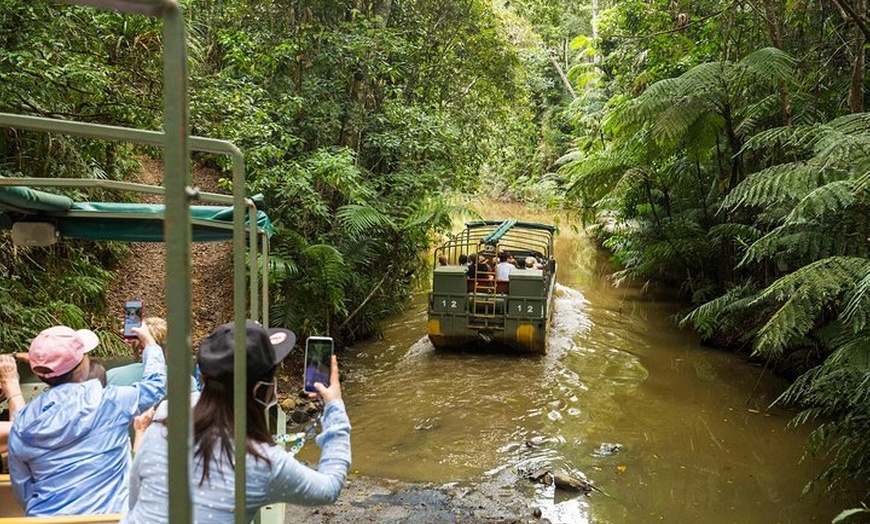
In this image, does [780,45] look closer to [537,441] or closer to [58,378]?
[537,441]

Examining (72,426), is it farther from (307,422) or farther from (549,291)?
(549,291)

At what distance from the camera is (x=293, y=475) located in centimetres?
191

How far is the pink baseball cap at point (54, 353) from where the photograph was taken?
2.61 meters

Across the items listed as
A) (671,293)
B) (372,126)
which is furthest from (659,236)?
(372,126)

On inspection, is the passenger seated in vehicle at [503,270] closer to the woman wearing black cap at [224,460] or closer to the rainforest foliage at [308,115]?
the rainforest foliage at [308,115]

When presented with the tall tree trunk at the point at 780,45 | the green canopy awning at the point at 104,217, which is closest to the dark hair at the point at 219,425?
the green canopy awning at the point at 104,217

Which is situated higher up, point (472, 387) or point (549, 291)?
point (549, 291)

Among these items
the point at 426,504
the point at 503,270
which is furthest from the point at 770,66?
the point at 426,504

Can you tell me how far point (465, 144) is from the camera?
11.6 metres

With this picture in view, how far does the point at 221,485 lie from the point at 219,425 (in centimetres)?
16

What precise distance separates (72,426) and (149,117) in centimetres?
491

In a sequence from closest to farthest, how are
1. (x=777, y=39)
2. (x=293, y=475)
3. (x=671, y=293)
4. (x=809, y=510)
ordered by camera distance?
1. (x=293, y=475)
2. (x=809, y=510)
3. (x=777, y=39)
4. (x=671, y=293)

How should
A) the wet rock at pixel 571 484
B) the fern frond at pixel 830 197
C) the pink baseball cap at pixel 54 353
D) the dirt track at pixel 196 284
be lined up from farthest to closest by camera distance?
the dirt track at pixel 196 284, the wet rock at pixel 571 484, the fern frond at pixel 830 197, the pink baseball cap at pixel 54 353

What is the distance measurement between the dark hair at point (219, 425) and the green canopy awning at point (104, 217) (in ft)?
7.47
